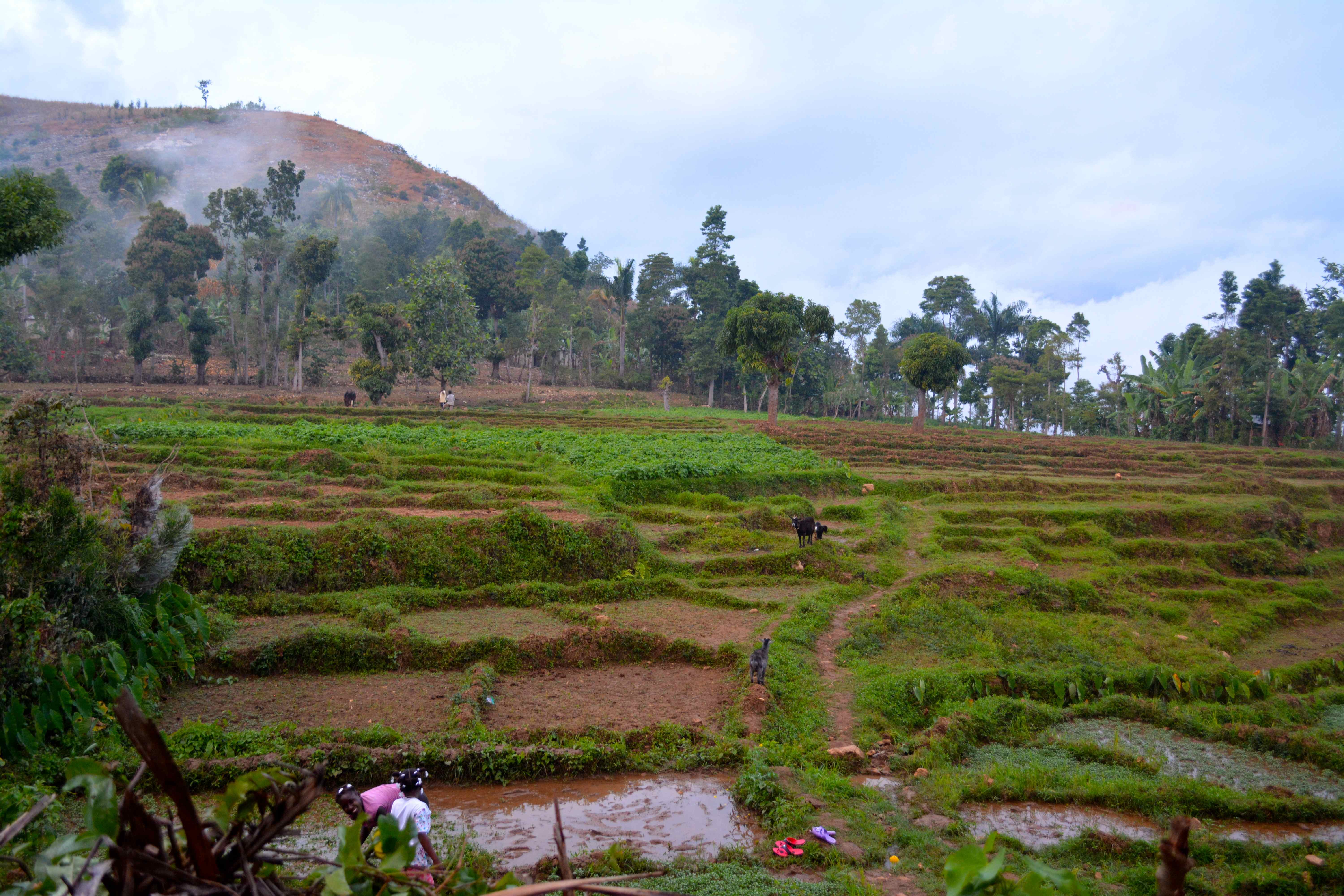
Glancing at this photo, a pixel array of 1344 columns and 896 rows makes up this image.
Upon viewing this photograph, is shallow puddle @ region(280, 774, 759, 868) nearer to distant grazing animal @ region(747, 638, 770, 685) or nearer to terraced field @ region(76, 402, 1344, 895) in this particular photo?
terraced field @ region(76, 402, 1344, 895)

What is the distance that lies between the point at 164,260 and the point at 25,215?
132 feet

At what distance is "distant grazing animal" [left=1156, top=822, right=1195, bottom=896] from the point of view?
1306 mm

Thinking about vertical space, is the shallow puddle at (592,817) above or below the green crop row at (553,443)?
below

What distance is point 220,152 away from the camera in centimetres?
10100

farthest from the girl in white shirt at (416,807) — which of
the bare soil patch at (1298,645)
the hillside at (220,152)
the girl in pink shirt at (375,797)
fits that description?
the hillside at (220,152)

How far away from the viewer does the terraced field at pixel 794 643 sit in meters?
7.96

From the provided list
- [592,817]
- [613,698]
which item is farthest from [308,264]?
[592,817]

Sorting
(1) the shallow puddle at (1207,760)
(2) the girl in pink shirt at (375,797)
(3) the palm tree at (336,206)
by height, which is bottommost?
(1) the shallow puddle at (1207,760)

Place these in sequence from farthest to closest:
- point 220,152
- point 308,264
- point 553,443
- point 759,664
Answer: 1. point 220,152
2. point 308,264
3. point 553,443
4. point 759,664

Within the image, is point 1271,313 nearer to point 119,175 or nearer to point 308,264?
point 308,264

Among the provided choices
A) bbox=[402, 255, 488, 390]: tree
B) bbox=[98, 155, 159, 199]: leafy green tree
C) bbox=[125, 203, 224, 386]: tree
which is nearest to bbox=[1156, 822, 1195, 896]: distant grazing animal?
bbox=[402, 255, 488, 390]: tree

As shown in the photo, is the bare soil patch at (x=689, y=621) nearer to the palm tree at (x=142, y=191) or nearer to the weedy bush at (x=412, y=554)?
the weedy bush at (x=412, y=554)

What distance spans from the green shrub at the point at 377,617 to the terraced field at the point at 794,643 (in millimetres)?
95

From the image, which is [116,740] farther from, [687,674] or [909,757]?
[909,757]
